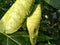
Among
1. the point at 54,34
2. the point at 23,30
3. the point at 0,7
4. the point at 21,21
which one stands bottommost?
the point at 54,34

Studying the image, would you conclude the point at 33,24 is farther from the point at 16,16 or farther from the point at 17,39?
the point at 17,39

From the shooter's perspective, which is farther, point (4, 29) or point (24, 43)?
point (24, 43)

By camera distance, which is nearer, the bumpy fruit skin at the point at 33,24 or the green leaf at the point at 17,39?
the bumpy fruit skin at the point at 33,24

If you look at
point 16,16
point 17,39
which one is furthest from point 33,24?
point 17,39

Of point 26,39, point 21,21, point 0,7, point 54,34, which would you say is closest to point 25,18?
point 21,21

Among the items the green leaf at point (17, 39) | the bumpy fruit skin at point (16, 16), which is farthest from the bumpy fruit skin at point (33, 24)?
the green leaf at point (17, 39)

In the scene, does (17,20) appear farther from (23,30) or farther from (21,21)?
(23,30)

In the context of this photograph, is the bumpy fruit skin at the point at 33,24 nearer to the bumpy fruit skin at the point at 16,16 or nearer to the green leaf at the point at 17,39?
the bumpy fruit skin at the point at 16,16

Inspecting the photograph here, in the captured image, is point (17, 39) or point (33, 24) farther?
point (17, 39)

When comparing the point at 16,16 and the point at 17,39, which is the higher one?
the point at 16,16
